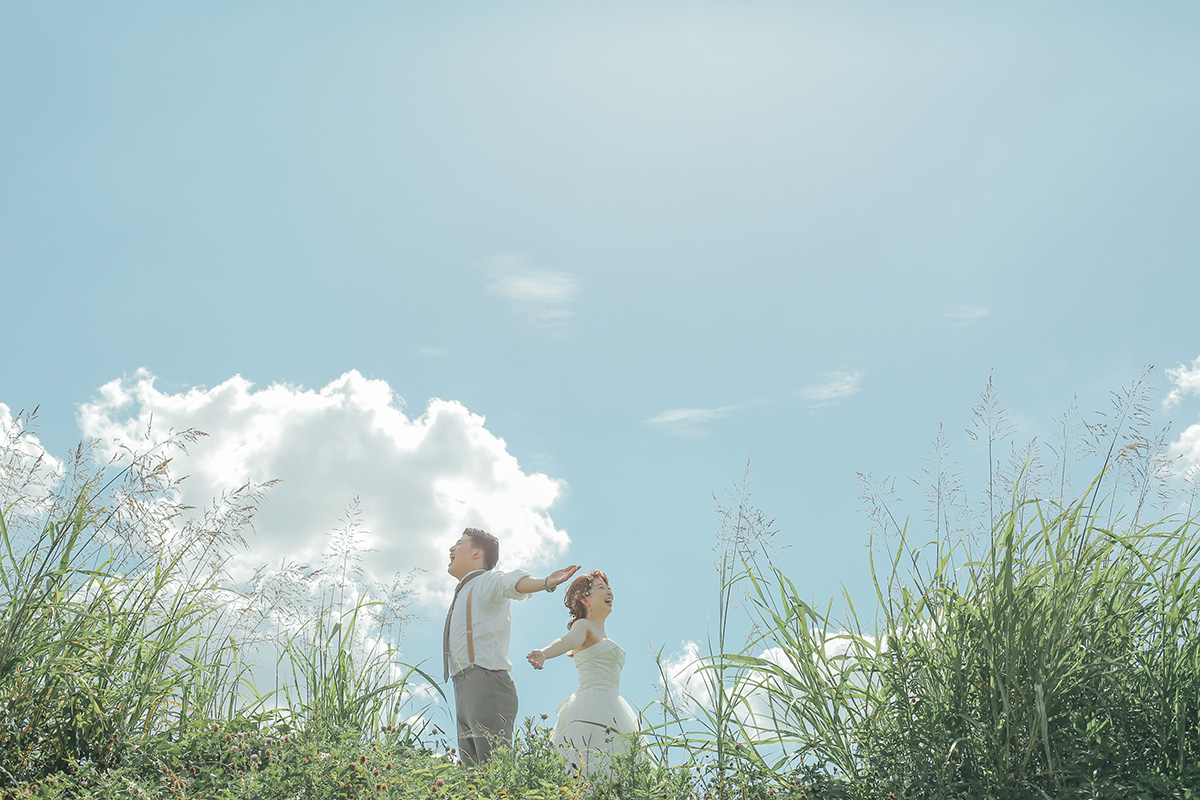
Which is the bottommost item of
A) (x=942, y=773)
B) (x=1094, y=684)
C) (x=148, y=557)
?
(x=942, y=773)

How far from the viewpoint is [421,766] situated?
12.8ft

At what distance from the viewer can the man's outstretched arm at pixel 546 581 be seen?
6.00 metres

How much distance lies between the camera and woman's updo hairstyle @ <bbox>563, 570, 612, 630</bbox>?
21.0ft

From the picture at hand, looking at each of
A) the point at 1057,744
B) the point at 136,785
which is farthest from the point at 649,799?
the point at 136,785

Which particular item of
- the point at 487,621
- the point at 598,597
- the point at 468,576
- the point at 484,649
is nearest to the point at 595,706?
the point at 598,597

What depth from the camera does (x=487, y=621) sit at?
6.32 metres

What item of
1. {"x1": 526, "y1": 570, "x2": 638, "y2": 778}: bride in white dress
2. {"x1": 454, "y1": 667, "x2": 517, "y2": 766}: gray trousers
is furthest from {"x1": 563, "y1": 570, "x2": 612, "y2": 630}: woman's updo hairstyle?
{"x1": 454, "y1": 667, "x2": 517, "y2": 766}: gray trousers

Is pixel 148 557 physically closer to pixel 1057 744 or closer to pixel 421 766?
pixel 421 766

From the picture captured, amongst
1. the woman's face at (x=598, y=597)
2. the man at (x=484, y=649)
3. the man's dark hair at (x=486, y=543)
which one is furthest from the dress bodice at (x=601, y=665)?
the man's dark hair at (x=486, y=543)

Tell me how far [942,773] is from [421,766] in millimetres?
2266

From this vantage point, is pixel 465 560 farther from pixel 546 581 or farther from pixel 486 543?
pixel 546 581

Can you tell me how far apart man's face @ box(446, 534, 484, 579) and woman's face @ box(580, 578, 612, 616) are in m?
1.05

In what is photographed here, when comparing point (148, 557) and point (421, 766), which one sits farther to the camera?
point (148, 557)

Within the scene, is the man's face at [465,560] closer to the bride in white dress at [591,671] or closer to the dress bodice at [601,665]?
the bride in white dress at [591,671]
